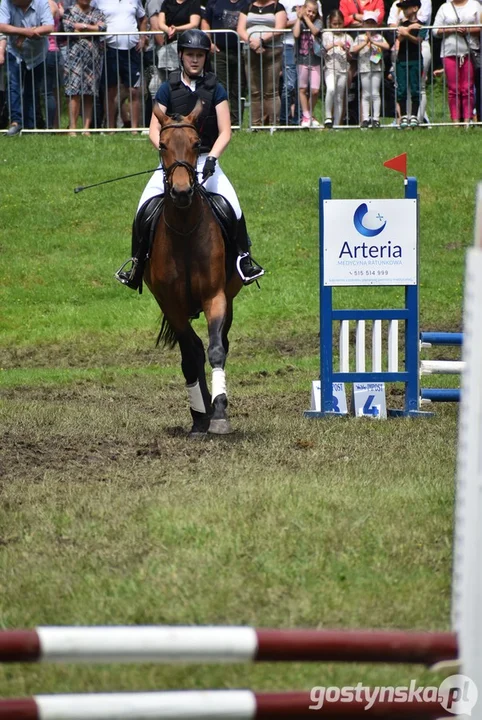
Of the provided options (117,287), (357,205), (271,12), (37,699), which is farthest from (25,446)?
(271,12)

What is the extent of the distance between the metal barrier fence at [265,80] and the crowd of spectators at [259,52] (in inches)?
0.9

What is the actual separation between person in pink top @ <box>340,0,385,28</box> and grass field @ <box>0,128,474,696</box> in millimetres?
2518

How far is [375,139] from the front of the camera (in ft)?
76.1

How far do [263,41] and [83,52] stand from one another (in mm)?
3238

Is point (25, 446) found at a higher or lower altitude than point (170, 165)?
lower

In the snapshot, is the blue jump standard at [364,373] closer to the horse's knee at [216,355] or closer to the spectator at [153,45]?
the horse's knee at [216,355]

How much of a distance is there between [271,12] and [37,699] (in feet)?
66.0

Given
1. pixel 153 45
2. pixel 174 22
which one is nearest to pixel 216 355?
pixel 174 22

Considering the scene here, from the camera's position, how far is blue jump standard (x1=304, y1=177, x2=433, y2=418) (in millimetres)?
11602

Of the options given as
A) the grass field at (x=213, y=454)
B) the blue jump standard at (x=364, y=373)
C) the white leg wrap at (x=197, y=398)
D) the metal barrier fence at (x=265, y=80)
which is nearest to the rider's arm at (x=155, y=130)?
the blue jump standard at (x=364, y=373)

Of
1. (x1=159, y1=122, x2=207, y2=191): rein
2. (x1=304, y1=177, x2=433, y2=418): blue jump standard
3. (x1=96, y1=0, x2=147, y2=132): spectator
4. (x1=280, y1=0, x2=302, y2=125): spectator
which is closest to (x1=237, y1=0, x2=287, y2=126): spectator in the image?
(x1=280, y1=0, x2=302, y2=125): spectator

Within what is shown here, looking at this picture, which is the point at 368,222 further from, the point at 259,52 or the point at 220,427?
the point at 259,52

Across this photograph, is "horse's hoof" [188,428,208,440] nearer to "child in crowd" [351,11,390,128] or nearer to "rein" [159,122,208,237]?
"rein" [159,122,208,237]

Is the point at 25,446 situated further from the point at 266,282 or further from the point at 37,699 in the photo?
the point at 266,282
